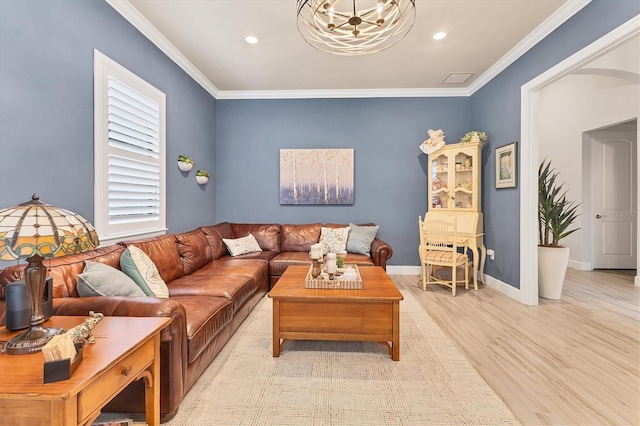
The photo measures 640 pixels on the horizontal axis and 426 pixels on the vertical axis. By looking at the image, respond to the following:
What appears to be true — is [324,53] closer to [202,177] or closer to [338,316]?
[202,177]

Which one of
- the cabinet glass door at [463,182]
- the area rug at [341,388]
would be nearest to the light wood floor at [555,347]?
the area rug at [341,388]

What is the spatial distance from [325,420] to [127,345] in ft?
3.57

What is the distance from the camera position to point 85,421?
39.4 inches

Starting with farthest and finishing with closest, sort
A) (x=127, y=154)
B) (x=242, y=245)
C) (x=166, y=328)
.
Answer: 1. (x=242, y=245)
2. (x=127, y=154)
3. (x=166, y=328)

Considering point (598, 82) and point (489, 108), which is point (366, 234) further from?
point (598, 82)

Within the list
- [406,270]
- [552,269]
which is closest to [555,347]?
[552,269]

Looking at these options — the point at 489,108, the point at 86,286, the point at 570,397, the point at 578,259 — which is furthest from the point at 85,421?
the point at 578,259

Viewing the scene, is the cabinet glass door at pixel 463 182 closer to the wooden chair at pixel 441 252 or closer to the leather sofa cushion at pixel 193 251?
the wooden chair at pixel 441 252

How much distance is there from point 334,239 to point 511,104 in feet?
9.45

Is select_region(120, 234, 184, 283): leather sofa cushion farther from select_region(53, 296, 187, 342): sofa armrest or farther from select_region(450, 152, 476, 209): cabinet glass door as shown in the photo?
select_region(450, 152, 476, 209): cabinet glass door

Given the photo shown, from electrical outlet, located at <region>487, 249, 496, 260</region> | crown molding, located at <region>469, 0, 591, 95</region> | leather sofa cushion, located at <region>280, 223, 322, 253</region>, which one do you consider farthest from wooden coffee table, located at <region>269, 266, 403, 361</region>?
crown molding, located at <region>469, 0, 591, 95</region>

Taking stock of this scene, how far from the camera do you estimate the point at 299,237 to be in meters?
4.59

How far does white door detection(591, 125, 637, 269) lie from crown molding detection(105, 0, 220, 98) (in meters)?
6.66

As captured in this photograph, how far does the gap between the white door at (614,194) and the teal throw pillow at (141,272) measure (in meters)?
6.81
